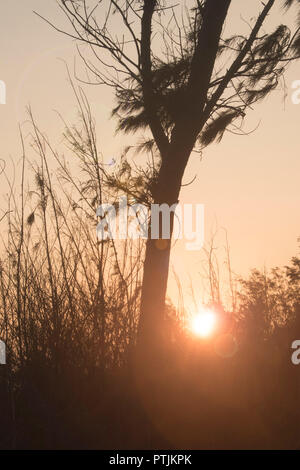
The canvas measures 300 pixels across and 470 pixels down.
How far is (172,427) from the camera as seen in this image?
3.70m

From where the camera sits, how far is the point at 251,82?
5.80 m

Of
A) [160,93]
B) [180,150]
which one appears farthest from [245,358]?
[160,93]

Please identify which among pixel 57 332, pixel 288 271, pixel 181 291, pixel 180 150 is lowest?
pixel 57 332

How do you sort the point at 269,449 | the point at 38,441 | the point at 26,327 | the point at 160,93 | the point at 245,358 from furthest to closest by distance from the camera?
the point at 160,93
the point at 26,327
the point at 245,358
the point at 38,441
the point at 269,449

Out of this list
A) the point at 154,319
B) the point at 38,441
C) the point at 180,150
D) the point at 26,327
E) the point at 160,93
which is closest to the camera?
the point at 38,441

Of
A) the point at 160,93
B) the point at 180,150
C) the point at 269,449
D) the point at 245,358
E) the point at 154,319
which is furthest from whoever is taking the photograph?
the point at 160,93

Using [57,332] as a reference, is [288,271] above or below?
above

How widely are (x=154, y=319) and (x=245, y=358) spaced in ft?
3.40

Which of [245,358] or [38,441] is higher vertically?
[245,358]

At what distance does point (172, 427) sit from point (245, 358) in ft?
2.12

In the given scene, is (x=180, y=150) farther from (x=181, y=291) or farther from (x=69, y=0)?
(x=69, y=0)

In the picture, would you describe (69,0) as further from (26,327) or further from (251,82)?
(26,327)
